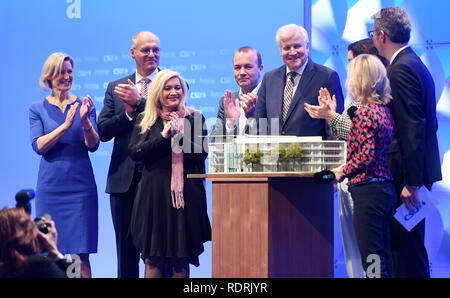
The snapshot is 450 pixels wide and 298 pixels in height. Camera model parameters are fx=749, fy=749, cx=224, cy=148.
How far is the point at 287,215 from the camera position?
4809 mm

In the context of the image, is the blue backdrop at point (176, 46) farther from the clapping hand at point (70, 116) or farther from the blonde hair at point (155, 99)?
the clapping hand at point (70, 116)

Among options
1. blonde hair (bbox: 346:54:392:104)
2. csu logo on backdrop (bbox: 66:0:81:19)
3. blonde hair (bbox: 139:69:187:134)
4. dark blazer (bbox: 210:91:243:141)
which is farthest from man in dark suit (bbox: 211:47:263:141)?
csu logo on backdrop (bbox: 66:0:81:19)

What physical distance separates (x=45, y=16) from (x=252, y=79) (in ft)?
8.80

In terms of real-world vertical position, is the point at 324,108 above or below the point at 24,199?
above

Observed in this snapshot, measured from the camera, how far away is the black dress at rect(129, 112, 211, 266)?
5.42 metres

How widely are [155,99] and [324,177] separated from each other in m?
1.61

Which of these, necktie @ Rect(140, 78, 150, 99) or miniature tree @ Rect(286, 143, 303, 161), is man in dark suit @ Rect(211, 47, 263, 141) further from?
miniature tree @ Rect(286, 143, 303, 161)

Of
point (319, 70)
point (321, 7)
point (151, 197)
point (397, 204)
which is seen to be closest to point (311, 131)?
point (319, 70)

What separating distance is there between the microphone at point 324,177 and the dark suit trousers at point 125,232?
1827 mm

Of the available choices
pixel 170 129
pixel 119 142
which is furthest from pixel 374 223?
pixel 119 142

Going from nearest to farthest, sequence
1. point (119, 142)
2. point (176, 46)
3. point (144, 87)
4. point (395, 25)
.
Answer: point (395, 25) → point (119, 142) → point (144, 87) → point (176, 46)

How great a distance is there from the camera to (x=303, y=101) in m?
5.59

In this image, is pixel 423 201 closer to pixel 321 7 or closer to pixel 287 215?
pixel 287 215

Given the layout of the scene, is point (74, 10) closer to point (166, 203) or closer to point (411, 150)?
point (166, 203)
